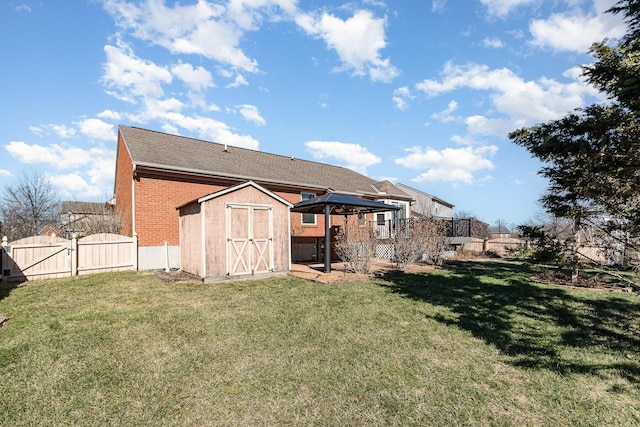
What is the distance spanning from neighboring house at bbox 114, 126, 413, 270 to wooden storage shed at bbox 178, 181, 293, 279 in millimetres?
182

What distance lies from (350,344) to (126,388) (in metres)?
2.92

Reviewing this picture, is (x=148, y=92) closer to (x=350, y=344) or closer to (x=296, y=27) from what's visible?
(x=296, y=27)

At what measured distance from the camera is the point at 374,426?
2.64 m

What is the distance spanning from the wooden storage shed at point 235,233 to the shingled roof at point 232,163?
2.87 metres

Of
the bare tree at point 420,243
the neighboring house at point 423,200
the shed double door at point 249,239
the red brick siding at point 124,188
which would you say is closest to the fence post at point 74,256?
the red brick siding at point 124,188

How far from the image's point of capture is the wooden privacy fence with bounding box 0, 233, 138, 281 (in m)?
9.59

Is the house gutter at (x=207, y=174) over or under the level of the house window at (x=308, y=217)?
over

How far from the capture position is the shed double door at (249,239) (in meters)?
10.0

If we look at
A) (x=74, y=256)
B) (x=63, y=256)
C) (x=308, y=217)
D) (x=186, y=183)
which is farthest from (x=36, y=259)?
(x=308, y=217)

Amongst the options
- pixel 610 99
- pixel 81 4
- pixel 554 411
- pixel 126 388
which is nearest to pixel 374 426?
pixel 554 411

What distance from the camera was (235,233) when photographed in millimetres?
10109

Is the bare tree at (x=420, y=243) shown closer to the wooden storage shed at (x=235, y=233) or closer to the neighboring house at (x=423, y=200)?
the wooden storage shed at (x=235, y=233)

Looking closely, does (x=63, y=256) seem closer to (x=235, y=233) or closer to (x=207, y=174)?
(x=207, y=174)

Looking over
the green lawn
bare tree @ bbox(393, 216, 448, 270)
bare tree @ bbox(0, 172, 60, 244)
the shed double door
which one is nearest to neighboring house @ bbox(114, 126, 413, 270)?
the shed double door
